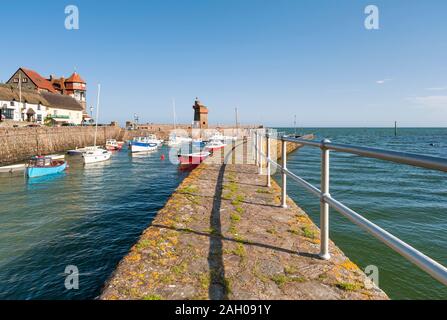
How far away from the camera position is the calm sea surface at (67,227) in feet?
26.0

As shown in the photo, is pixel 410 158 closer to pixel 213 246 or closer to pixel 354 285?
pixel 354 285

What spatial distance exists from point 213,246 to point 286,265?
0.97 m

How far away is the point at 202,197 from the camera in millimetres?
5898

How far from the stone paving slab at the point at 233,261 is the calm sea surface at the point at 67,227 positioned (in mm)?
697

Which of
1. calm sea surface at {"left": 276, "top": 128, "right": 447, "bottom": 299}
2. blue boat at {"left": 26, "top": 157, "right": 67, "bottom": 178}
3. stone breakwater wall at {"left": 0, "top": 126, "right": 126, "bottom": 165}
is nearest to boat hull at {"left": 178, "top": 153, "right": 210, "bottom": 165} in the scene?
calm sea surface at {"left": 276, "top": 128, "right": 447, "bottom": 299}

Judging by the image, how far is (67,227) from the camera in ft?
39.7


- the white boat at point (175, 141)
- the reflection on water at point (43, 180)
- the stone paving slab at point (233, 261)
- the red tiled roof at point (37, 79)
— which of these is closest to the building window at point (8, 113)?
the red tiled roof at point (37, 79)

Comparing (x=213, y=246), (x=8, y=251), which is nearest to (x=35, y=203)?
(x=8, y=251)

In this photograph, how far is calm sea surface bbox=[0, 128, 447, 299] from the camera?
23.4 feet

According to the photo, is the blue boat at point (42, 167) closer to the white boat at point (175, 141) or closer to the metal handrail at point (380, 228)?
the metal handrail at point (380, 228)

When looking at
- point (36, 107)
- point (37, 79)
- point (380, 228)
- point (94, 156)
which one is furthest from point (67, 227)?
point (37, 79)

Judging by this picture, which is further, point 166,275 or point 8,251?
point 8,251

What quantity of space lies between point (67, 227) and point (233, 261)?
1163 cm
